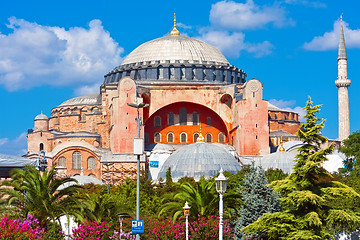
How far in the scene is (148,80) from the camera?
189 ft

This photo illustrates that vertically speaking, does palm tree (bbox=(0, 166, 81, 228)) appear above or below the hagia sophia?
below

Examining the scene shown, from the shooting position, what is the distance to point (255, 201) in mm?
27422

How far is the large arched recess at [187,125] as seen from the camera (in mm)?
57237

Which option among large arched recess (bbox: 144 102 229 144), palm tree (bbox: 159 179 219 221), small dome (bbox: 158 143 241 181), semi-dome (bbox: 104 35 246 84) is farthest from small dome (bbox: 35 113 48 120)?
palm tree (bbox: 159 179 219 221)

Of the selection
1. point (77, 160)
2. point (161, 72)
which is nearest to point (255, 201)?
point (77, 160)

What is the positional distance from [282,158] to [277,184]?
26.0 meters

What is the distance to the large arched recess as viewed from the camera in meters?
57.2

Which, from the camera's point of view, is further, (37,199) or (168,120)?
(168,120)

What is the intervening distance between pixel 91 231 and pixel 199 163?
69.9ft

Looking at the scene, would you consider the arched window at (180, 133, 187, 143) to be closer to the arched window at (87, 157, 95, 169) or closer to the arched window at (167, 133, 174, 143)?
the arched window at (167, 133, 174, 143)

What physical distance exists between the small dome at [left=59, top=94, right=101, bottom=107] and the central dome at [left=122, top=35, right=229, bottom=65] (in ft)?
26.1

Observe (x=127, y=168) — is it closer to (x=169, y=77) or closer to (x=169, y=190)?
(x=169, y=77)

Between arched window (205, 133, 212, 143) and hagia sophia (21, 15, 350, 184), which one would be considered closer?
hagia sophia (21, 15, 350, 184)

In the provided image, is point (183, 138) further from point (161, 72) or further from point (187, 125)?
point (161, 72)
